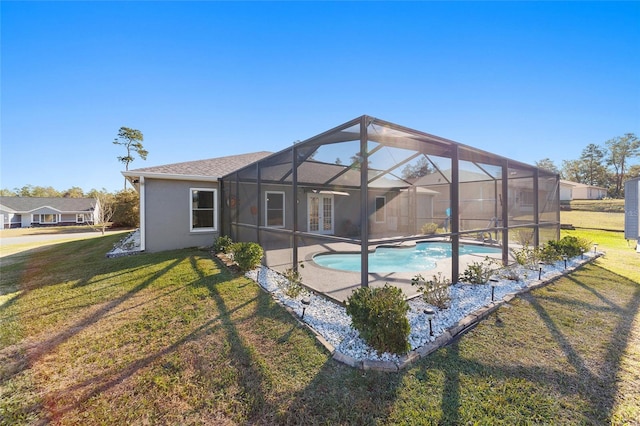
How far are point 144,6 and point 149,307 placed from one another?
8.11 metres

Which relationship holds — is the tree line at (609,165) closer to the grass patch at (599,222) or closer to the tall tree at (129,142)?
the grass patch at (599,222)

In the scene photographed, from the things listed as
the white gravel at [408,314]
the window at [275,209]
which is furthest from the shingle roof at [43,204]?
the white gravel at [408,314]

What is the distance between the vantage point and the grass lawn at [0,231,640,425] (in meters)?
2.32

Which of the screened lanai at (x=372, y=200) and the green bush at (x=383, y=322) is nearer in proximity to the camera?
the green bush at (x=383, y=322)

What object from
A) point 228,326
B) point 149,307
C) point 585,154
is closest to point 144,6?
point 149,307

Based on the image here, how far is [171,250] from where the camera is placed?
361 inches

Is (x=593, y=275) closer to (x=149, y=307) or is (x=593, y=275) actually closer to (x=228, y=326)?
(x=228, y=326)

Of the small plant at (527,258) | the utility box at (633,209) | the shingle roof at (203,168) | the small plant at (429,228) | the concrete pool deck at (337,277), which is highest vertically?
the shingle roof at (203,168)

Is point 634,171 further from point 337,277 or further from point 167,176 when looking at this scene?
point 167,176

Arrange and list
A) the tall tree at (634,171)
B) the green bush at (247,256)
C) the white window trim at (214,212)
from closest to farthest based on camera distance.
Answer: the green bush at (247,256) → the white window trim at (214,212) → the tall tree at (634,171)

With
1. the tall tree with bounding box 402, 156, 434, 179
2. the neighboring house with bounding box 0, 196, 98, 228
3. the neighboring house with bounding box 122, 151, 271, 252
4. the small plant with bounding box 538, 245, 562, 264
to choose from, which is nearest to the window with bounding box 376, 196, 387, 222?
the tall tree with bounding box 402, 156, 434, 179

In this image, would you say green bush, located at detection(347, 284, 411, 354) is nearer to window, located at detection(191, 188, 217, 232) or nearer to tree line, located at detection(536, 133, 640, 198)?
window, located at detection(191, 188, 217, 232)

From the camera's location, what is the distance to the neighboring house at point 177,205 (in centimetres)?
886

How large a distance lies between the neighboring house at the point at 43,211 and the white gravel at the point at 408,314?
44577mm
